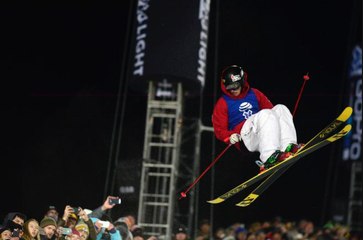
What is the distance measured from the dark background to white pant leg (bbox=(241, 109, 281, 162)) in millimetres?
7875

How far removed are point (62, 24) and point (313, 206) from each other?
309 inches

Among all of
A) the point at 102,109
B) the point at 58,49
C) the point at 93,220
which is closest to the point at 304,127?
the point at 102,109

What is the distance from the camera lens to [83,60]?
18031 mm

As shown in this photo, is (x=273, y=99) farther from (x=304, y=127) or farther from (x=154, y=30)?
(x=154, y=30)

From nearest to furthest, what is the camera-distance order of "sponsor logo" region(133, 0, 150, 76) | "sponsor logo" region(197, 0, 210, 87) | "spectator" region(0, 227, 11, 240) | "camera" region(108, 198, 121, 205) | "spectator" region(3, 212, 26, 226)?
"spectator" region(0, 227, 11, 240) < "spectator" region(3, 212, 26, 226) < "camera" region(108, 198, 121, 205) < "sponsor logo" region(197, 0, 210, 87) < "sponsor logo" region(133, 0, 150, 76)

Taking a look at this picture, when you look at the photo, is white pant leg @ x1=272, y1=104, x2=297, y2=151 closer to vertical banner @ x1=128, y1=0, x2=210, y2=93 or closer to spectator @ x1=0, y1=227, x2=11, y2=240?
spectator @ x1=0, y1=227, x2=11, y2=240

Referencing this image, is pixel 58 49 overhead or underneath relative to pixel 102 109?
overhead

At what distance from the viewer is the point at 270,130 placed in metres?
8.54

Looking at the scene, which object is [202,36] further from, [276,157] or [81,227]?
[81,227]

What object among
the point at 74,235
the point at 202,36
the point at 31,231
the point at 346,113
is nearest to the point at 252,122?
the point at 346,113

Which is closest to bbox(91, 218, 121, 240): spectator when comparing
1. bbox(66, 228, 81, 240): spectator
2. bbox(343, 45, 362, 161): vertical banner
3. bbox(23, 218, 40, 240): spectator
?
bbox(66, 228, 81, 240): spectator

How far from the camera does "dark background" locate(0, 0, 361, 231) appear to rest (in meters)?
17.0

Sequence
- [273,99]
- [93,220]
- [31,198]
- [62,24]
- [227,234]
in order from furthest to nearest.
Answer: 1. [273,99]
2. [62,24]
3. [31,198]
4. [227,234]
5. [93,220]

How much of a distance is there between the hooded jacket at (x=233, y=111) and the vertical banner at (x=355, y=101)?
32.7 feet
